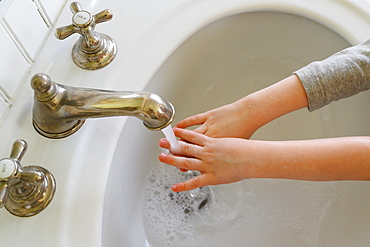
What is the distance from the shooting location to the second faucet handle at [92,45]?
1.79 ft

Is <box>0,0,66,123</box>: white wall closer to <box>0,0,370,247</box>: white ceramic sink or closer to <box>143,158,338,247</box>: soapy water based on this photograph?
<box>0,0,370,247</box>: white ceramic sink

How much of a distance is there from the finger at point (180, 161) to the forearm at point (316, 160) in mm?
86

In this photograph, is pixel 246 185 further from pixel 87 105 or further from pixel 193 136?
pixel 87 105

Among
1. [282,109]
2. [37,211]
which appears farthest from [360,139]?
[37,211]

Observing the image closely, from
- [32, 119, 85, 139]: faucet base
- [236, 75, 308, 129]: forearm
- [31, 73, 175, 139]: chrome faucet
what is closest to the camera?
[31, 73, 175, 139]: chrome faucet

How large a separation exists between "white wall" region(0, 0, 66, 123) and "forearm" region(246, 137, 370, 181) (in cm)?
38

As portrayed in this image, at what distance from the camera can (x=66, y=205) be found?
499 millimetres

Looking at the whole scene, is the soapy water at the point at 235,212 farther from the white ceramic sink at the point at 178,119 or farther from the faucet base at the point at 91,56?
the faucet base at the point at 91,56

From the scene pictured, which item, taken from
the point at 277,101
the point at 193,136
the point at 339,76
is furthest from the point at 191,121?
the point at 339,76

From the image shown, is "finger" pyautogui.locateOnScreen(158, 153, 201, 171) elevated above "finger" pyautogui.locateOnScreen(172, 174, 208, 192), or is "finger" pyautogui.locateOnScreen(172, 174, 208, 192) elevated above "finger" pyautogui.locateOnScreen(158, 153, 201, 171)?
"finger" pyautogui.locateOnScreen(158, 153, 201, 171)

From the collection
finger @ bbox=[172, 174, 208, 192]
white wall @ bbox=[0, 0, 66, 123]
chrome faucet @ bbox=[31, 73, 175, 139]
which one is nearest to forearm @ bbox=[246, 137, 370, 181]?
finger @ bbox=[172, 174, 208, 192]

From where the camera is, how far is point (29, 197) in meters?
0.49

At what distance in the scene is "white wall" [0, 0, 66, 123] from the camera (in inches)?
20.8

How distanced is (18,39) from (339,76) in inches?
20.3
